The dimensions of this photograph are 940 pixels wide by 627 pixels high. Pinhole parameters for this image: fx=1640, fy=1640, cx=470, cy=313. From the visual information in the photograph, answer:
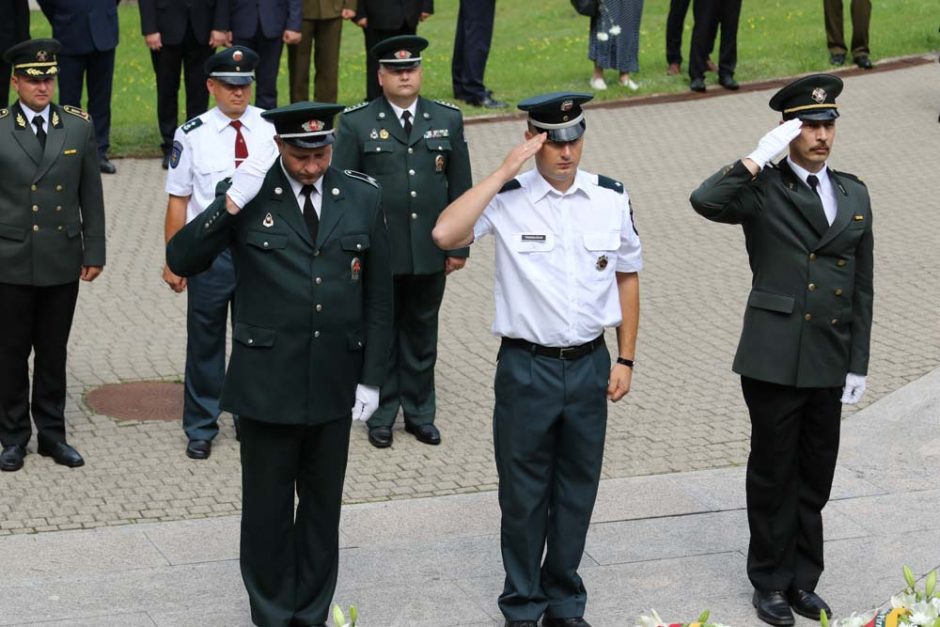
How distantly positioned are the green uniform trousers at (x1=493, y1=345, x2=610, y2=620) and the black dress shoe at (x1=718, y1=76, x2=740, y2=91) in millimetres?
12300

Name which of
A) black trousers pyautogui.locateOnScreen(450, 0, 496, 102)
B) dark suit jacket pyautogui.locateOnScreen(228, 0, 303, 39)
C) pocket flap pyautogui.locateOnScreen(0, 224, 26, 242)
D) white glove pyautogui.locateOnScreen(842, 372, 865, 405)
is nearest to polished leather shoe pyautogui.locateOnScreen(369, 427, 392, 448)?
Answer: pocket flap pyautogui.locateOnScreen(0, 224, 26, 242)

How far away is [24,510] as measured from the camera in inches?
315

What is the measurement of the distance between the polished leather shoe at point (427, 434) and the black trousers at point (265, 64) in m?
7.04

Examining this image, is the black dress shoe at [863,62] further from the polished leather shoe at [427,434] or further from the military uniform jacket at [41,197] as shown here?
the military uniform jacket at [41,197]

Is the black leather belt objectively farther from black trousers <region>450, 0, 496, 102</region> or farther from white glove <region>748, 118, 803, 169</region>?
black trousers <region>450, 0, 496, 102</region>

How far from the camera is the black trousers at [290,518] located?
21.0 ft

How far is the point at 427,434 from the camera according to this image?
910 cm

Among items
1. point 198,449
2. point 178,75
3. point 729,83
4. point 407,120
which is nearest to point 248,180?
point 407,120

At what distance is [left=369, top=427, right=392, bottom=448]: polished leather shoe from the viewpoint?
9023mm

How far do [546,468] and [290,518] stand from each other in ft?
3.42

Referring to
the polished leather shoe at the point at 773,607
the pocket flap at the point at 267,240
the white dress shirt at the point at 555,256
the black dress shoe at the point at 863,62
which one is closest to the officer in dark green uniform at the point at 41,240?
the pocket flap at the point at 267,240

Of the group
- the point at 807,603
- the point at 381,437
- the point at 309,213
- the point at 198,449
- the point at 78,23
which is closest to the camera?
the point at 309,213

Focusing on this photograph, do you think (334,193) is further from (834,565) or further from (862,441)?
(862,441)

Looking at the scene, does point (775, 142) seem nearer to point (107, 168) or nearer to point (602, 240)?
point (602, 240)
